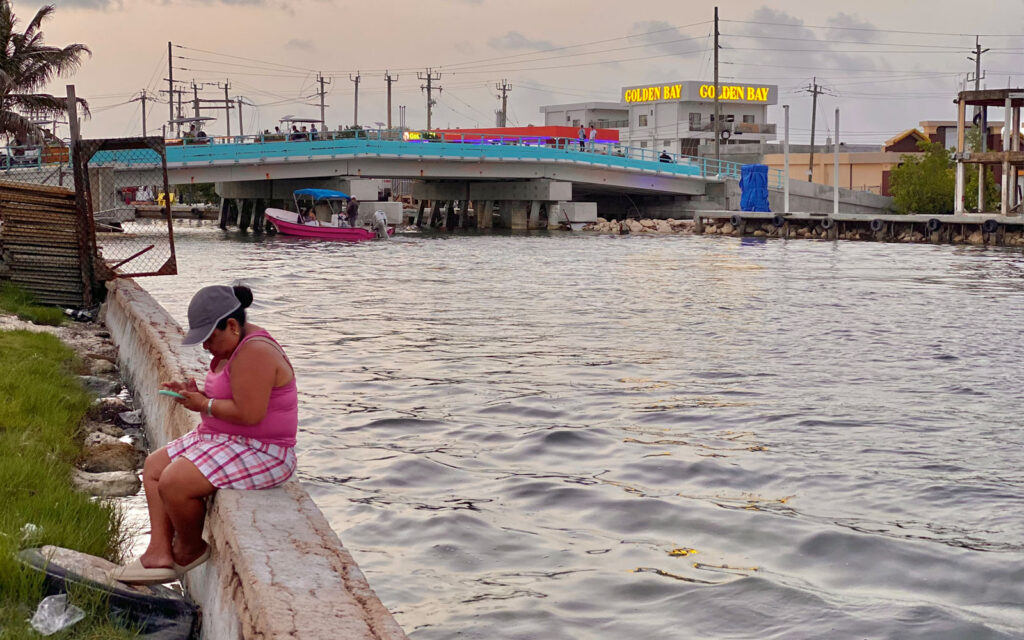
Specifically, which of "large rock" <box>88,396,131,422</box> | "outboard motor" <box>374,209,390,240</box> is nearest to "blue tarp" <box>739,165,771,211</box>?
"outboard motor" <box>374,209,390,240</box>

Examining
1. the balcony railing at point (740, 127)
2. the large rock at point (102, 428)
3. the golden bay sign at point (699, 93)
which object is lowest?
the large rock at point (102, 428)

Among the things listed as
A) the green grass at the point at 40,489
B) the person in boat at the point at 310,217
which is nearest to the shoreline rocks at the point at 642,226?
the person in boat at the point at 310,217

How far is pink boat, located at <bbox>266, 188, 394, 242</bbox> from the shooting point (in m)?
49.6

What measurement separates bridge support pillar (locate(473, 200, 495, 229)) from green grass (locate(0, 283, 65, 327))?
171ft

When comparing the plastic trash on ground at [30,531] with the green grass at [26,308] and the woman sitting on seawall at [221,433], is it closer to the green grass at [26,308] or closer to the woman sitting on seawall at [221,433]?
the woman sitting on seawall at [221,433]

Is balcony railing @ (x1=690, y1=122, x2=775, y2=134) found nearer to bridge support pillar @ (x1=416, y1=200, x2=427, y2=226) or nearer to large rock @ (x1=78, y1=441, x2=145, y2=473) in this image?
bridge support pillar @ (x1=416, y1=200, x2=427, y2=226)

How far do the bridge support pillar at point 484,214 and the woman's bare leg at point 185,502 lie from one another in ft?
206

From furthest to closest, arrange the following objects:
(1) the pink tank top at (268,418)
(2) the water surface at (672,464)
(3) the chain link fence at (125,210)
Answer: (3) the chain link fence at (125,210) < (2) the water surface at (672,464) < (1) the pink tank top at (268,418)

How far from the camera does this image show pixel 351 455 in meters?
9.63

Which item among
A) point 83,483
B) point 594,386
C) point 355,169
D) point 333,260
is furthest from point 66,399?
point 355,169

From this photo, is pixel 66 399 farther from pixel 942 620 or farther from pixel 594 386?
pixel 942 620

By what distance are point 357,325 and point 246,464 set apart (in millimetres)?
13341

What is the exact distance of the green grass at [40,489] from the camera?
4.70 meters

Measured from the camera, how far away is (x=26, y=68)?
140ft
